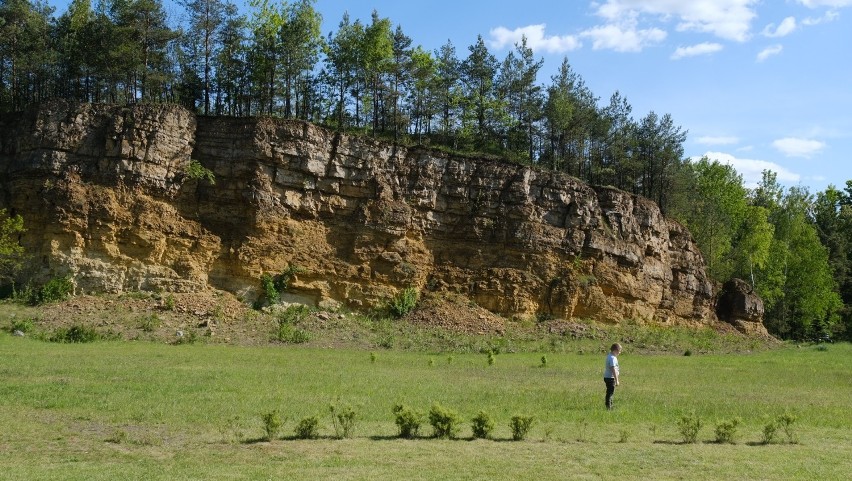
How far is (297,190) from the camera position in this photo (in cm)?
4741

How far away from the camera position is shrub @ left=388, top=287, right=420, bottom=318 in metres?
47.2

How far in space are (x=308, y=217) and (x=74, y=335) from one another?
17.2m

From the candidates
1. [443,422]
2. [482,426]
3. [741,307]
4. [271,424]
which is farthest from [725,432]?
[741,307]

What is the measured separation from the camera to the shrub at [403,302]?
4716 cm

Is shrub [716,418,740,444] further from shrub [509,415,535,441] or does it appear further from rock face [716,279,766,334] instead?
rock face [716,279,766,334]

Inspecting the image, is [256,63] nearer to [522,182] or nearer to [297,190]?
[297,190]

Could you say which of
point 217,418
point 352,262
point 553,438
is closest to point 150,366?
point 217,418

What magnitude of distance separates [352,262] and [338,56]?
1897 cm

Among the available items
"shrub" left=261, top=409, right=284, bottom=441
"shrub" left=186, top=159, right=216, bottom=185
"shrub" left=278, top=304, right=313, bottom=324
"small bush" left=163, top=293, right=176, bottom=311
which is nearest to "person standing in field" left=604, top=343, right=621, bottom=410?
"shrub" left=261, top=409, right=284, bottom=441

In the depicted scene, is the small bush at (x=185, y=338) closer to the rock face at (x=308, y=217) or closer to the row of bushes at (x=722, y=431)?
the rock face at (x=308, y=217)

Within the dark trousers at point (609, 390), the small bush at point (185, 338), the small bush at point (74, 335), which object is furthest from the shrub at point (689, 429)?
the small bush at point (74, 335)

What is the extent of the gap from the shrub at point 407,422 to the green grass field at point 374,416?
0.97ft

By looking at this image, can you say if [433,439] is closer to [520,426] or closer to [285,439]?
[520,426]

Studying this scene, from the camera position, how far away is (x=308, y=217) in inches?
1876
